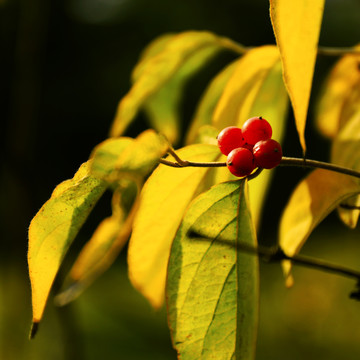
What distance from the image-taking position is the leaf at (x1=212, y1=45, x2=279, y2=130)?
0.65m

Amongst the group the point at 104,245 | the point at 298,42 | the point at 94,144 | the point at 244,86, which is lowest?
the point at 94,144

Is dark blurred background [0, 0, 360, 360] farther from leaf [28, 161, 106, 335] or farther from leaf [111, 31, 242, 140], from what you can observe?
leaf [28, 161, 106, 335]

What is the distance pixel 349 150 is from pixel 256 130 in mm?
151

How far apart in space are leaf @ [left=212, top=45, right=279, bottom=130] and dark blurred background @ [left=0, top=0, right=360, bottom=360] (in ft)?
2.71

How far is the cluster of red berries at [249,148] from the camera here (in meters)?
0.46

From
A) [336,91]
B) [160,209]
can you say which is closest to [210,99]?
[336,91]

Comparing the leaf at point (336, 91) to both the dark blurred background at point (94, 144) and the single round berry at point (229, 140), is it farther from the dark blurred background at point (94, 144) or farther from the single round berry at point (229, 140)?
the dark blurred background at point (94, 144)

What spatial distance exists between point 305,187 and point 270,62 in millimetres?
209

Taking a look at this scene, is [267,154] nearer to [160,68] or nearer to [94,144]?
[160,68]

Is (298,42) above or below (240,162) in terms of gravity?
above

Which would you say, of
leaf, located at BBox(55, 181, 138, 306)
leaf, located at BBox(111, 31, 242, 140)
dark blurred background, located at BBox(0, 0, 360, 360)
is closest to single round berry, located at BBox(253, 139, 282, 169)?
leaf, located at BBox(55, 181, 138, 306)

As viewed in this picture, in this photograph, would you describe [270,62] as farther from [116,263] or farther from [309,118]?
[116,263]

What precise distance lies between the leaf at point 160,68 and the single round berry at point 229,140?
0.23 m

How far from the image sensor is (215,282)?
1.43 feet
